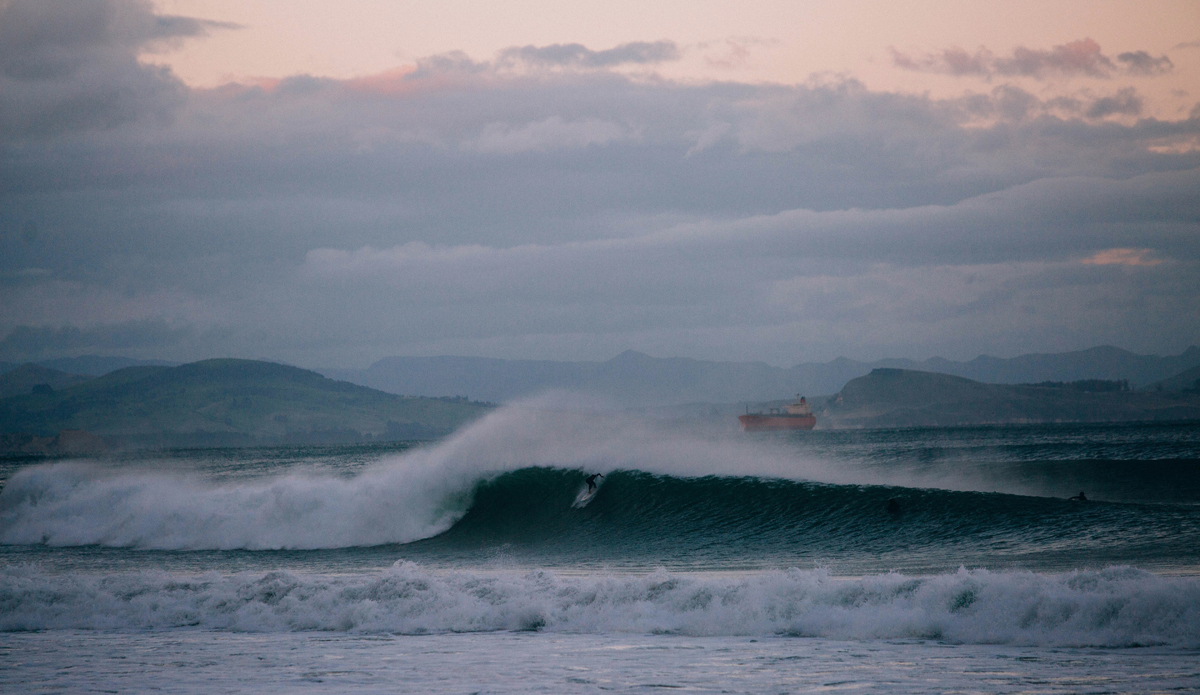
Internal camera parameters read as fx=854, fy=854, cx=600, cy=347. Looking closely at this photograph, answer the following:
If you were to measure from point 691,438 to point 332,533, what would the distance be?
14.9 meters

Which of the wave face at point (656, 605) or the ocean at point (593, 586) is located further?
the wave face at point (656, 605)

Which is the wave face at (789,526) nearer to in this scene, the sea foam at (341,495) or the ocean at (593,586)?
the ocean at (593,586)

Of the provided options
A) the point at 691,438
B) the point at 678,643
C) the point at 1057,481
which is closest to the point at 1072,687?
the point at 678,643

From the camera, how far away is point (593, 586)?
41.4 feet

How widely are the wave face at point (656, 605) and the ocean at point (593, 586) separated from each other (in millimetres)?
33

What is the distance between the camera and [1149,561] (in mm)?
12898

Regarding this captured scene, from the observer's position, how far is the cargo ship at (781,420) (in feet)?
424

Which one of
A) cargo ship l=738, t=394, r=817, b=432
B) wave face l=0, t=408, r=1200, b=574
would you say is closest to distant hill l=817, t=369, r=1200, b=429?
cargo ship l=738, t=394, r=817, b=432

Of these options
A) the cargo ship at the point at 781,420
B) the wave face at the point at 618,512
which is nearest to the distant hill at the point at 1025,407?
the cargo ship at the point at 781,420

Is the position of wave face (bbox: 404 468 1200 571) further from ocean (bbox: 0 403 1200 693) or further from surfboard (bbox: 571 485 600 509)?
surfboard (bbox: 571 485 600 509)

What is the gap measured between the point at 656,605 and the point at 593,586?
112 centimetres

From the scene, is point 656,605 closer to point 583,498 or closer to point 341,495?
point 583,498

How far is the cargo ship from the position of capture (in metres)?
129

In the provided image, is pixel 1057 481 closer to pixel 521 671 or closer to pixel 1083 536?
pixel 1083 536
